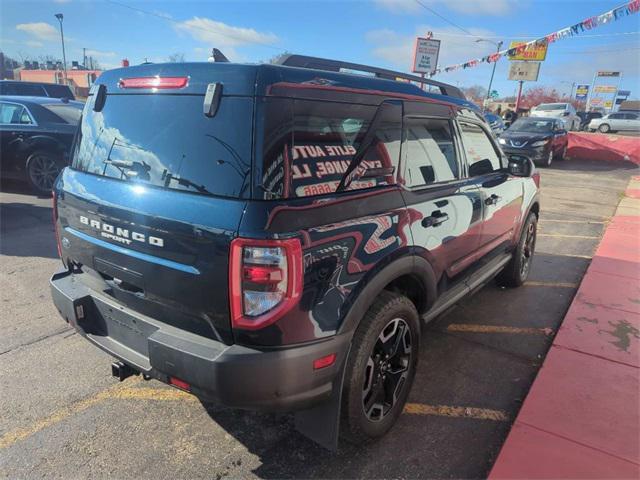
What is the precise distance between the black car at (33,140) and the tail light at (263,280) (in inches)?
293

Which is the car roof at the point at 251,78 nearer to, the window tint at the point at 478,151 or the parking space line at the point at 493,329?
the window tint at the point at 478,151

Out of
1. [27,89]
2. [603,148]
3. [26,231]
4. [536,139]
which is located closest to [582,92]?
[603,148]

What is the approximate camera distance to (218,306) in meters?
1.93

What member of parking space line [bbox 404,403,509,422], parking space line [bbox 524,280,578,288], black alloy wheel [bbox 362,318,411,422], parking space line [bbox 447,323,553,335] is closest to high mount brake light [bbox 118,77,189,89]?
black alloy wheel [bbox 362,318,411,422]

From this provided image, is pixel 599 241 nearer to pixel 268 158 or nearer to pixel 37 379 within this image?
pixel 268 158

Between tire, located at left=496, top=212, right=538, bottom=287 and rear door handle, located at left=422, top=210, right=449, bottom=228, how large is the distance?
2206 mm

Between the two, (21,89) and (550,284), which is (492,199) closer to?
(550,284)

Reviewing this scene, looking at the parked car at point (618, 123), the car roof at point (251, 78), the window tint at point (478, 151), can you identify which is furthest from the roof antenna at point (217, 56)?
the parked car at point (618, 123)

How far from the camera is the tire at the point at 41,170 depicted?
26.4 feet

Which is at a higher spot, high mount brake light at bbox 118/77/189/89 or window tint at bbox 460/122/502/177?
high mount brake light at bbox 118/77/189/89

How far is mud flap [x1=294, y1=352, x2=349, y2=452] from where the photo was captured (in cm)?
216

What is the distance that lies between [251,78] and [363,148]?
0.70m

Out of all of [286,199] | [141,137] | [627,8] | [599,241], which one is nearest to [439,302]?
[286,199]

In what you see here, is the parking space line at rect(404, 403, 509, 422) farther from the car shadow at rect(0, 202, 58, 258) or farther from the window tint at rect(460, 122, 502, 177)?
the car shadow at rect(0, 202, 58, 258)
